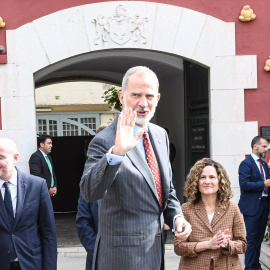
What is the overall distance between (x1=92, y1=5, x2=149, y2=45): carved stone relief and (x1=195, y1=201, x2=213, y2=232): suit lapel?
5.33 m

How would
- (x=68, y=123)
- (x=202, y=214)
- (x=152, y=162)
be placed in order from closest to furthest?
(x=152, y=162), (x=202, y=214), (x=68, y=123)

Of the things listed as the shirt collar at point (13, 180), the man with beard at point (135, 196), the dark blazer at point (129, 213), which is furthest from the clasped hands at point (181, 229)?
the shirt collar at point (13, 180)

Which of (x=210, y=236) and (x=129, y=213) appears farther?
(x=210, y=236)

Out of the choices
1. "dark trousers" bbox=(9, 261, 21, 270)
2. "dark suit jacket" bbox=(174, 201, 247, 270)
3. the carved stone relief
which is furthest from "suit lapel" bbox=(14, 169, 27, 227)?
the carved stone relief

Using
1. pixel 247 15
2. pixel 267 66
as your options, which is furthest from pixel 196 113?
pixel 247 15

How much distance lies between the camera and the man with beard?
3.25 metres

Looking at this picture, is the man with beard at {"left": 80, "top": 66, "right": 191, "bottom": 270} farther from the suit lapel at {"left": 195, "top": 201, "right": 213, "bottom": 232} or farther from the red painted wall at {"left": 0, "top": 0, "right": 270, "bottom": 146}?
the red painted wall at {"left": 0, "top": 0, "right": 270, "bottom": 146}

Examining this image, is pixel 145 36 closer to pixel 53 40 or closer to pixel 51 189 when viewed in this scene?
pixel 53 40

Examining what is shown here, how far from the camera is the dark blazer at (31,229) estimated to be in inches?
183

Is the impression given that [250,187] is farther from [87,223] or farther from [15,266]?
[15,266]

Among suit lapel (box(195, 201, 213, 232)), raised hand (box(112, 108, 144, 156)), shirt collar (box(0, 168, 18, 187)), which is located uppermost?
raised hand (box(112, 108, 144, 156))

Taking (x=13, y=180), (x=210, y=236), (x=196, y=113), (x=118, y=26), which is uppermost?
(x=118, y=26)

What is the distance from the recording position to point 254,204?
27.5 feet

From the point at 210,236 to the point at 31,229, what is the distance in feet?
4.43
